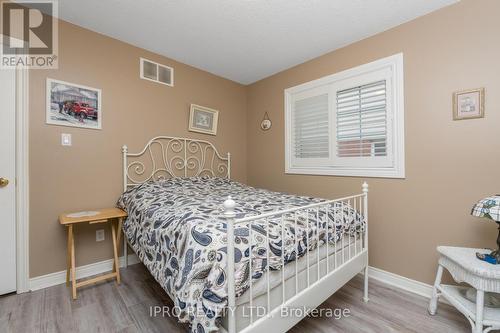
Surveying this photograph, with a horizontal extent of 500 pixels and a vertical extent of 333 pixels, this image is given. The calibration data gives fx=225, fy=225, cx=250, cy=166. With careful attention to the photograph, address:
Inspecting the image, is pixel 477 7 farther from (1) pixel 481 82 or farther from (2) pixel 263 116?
(2) pixel 263 116

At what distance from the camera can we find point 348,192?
250 cm

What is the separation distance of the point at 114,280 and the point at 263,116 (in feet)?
8.98

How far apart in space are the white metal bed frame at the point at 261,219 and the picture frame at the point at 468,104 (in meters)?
0.92

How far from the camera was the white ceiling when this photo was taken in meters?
1.91

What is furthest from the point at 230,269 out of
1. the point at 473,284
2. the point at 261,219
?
the point at 473,284

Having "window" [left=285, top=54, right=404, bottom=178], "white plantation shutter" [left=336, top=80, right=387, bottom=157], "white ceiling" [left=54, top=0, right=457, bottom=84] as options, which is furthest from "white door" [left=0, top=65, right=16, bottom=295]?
"white plantation shutter" [left=336, top=80, right=387, bottom=157]

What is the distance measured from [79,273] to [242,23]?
2.89 meters

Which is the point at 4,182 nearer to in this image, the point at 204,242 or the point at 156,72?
the point at 156,72

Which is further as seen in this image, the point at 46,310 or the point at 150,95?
the point at 150,95

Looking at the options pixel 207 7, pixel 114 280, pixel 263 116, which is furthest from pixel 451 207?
pixel 114 280

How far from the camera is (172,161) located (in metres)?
2.85

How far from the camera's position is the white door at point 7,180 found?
1865 millimetres

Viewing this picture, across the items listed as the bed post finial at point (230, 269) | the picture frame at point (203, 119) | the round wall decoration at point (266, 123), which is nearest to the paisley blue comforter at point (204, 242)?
the bed post finial at point (230, 269)

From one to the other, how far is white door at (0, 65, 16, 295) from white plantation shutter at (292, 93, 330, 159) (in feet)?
9.39
